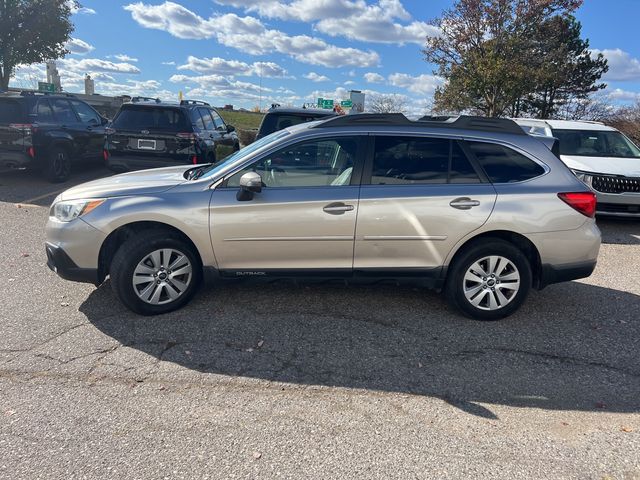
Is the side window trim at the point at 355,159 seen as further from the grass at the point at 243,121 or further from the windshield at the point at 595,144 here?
the grass at the point at 243,121

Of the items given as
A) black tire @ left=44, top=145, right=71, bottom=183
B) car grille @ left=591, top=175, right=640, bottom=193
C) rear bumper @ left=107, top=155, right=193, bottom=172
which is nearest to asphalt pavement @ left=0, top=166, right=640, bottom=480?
car grille @ left=591, top=175, right=640, bottom=193

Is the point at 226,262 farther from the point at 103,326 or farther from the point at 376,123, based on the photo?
the point at 376,123

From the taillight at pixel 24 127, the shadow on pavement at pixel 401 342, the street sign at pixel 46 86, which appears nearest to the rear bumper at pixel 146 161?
the taillight at pixel 24 127

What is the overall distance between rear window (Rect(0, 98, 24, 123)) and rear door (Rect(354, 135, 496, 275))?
812 centimetres

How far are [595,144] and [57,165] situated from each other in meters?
10.9

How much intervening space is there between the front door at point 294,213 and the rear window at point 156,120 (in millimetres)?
4969

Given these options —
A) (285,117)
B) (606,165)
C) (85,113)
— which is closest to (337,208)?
(285,117)

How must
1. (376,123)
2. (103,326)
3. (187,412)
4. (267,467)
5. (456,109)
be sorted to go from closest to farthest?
(267,467), (187,412), (103,326), (376,123), (456,109)

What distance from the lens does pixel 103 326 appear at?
4.01 meters

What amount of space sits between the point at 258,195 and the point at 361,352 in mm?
1531

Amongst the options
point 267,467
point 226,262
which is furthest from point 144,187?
point 267,467

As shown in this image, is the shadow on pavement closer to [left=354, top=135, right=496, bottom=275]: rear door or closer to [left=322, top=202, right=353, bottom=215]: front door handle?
[left=354, top=135, right=496, bottom=275]: rear door

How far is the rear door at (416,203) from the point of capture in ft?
13.4

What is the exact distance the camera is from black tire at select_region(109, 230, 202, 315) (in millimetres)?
4020
